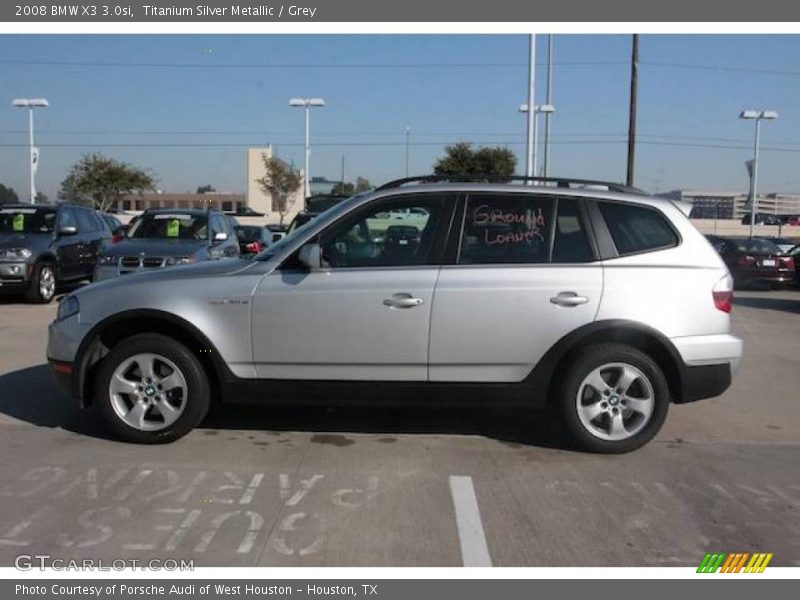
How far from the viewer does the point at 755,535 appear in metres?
4.03

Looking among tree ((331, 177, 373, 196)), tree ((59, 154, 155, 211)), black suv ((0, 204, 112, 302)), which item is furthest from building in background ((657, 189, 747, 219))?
black suv ((0, 204, 112, 302))

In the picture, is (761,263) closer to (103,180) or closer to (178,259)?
(178,259)

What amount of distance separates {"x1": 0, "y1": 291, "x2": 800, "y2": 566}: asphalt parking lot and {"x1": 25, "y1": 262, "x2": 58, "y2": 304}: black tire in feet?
22.0

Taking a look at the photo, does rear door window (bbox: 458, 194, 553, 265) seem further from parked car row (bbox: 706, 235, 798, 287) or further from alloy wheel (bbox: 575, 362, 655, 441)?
parked car row (bbox: 706, 235, 798, 287)

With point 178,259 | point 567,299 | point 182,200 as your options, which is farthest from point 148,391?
point 182,200

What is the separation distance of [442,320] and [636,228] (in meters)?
1.51

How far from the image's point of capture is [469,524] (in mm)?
4090

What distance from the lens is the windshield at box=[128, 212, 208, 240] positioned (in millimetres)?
11648

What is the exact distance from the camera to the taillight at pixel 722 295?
5.19m

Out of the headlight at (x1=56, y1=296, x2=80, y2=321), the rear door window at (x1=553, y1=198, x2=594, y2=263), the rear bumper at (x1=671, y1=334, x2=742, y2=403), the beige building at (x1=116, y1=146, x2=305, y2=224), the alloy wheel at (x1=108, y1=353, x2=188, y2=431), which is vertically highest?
the beige building at (x1=116, y1=146, x2=305, y2=224)
